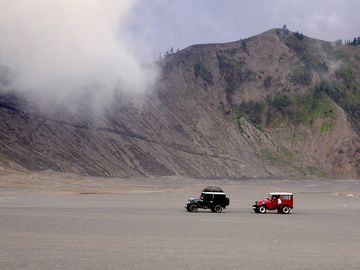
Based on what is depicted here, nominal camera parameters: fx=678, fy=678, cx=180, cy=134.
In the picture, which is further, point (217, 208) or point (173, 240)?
point (217, 208)

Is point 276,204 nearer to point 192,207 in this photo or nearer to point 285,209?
point 285,209

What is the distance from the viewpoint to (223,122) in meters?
114

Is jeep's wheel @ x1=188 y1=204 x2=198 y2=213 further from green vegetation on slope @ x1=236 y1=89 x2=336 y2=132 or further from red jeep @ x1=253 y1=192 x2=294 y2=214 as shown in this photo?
green vegetation on slope @ x1=236 y1=89 x2=336 y2=132

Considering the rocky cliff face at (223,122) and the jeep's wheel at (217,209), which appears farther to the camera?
the rocky cliff face at (223,122)

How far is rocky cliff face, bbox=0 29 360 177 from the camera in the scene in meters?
87.9

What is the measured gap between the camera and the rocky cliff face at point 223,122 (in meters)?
87.9

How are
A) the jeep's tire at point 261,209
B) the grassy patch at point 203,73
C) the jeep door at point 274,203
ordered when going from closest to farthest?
the jeep's tire at point 261,209 < the jeep door at point 274,203 < the grassy patch at point 203,73

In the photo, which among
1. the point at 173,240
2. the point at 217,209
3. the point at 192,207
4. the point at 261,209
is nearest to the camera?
the point at 173,240

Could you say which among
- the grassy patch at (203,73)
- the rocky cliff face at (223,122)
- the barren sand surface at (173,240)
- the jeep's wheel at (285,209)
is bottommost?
the barren sand surface at (173,240)

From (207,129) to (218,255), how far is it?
91.4 meters

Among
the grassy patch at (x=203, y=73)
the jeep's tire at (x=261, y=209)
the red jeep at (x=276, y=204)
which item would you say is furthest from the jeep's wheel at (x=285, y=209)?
the grassy patch at (x=203, y=73)

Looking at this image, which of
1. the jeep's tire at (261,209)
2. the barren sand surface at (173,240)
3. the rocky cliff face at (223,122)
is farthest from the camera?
the rocky cliff face at (223,122)

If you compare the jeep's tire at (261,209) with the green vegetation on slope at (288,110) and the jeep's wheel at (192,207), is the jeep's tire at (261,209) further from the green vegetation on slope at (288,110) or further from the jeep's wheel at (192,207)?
the green vegetation on slope at (288,110)

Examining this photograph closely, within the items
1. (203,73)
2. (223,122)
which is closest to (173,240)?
(223,122)
